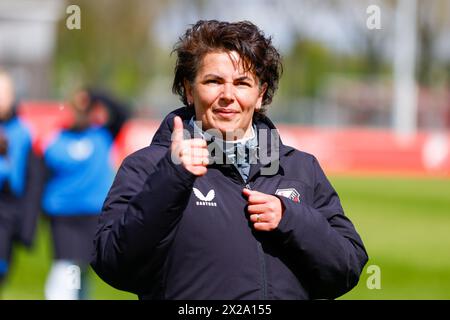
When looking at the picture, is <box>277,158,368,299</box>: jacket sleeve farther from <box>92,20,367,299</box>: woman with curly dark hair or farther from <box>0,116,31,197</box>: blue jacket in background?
<box>0,116,31,197</box>: blue jacket in background

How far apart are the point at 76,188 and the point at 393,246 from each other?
7.09 meters

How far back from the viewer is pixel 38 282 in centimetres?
1087

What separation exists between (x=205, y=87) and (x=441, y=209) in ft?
58.8

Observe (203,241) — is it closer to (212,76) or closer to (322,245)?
(322,245)

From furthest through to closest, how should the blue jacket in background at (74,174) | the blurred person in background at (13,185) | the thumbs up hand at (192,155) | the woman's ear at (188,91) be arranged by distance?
the blue jacket in background at (74,174)
the blurred person in background at (13,185)
the woman's ear at (188,91)
the thumbs up hand at (192,155)

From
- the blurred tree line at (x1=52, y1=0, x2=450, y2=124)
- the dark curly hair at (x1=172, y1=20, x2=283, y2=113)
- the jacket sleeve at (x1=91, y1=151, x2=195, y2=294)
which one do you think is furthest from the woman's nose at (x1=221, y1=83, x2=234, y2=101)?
the blurred tree line at (x1=52, y1=0, x2=450, y2=124)

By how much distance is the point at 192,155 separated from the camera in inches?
135

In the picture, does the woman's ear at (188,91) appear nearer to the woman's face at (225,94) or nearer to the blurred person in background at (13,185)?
the woman's face at (225,94)

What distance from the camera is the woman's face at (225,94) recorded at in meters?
3.68

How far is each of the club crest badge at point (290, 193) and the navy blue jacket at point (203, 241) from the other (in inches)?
0.5

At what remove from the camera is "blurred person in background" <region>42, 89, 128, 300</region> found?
888cm

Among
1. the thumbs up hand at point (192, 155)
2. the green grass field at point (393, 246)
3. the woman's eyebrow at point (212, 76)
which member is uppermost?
the woman's eyebrow at point (212, 76)

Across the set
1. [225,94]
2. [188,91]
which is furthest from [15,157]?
[225,94]

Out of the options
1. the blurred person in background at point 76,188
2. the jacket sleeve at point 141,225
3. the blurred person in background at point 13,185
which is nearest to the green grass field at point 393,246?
the blurred person in background at point 76,188
